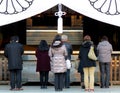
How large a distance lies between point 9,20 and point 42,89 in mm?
2526

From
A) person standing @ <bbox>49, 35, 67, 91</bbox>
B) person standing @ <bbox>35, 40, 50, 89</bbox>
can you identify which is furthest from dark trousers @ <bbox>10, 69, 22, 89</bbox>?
person standing @ <bbox>49, 35, 67, 91</bbox>

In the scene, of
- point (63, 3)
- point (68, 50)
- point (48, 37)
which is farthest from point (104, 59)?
point (48, 37)

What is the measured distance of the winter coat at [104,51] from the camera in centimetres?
1549

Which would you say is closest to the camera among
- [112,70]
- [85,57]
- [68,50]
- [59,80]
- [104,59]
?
[85,57]

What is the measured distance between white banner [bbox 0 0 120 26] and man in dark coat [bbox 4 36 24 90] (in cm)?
79

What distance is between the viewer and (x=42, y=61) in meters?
15.2

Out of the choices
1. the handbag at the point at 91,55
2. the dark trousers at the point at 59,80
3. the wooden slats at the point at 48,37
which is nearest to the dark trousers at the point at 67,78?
the dark trousers at the point at 59,80

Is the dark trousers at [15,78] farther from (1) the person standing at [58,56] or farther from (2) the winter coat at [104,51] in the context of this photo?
(2) the winter coat at [104,51]

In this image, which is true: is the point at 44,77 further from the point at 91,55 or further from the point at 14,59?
the point at 91,55

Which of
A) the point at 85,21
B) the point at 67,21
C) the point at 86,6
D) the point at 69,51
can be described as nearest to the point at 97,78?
the point at 69,51

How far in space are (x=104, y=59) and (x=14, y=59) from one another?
2.98 m

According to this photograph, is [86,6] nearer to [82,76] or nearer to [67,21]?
[82,76]

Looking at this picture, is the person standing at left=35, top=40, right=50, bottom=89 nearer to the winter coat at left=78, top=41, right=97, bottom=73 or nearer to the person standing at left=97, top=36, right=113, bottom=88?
the winter coat at left=78, top=41, right=97, bottom=73

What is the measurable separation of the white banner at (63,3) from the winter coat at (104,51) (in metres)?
0.80
